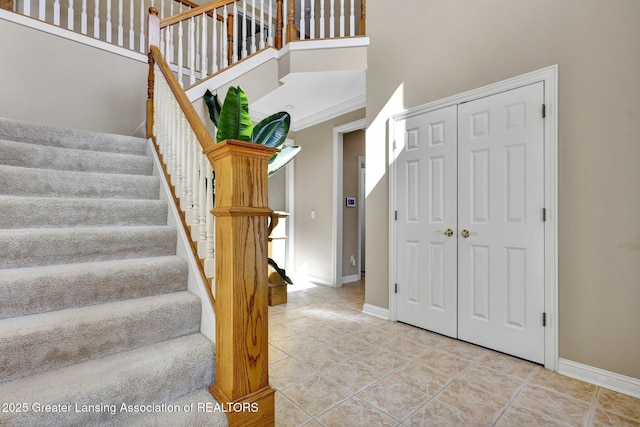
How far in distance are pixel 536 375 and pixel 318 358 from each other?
141cm

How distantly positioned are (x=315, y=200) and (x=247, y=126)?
262 centimetres

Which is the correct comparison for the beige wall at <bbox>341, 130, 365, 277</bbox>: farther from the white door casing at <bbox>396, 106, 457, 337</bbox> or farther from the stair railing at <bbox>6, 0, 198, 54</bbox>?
the stair railing at <bbox>6, 0, 198, 54</bbox>

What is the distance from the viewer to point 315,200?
15.5 feet

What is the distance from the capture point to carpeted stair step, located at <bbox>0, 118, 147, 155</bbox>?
7.47 ft

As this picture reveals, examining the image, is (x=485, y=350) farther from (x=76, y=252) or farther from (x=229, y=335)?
(x=76, y=252)

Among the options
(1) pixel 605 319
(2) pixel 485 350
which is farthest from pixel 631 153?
(2) pixel 485 350

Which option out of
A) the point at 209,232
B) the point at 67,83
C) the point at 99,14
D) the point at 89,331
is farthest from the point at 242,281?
the point at 99,14

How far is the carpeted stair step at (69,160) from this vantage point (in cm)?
206

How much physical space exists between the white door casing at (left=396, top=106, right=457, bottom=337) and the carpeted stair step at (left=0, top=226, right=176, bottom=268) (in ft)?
6.49

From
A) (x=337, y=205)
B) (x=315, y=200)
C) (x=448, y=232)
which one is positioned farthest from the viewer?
(x=315, y=200)

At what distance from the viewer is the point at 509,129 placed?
2.27 meters

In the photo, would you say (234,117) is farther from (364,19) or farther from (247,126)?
(364,19)

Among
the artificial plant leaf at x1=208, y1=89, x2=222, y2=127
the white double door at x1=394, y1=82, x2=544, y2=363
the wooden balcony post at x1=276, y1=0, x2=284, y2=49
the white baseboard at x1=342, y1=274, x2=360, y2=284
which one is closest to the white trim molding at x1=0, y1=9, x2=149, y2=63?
the artificial plant leaf at x1=208, y1=89, x2=222, y2=127

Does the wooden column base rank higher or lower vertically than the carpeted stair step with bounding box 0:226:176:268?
lower
